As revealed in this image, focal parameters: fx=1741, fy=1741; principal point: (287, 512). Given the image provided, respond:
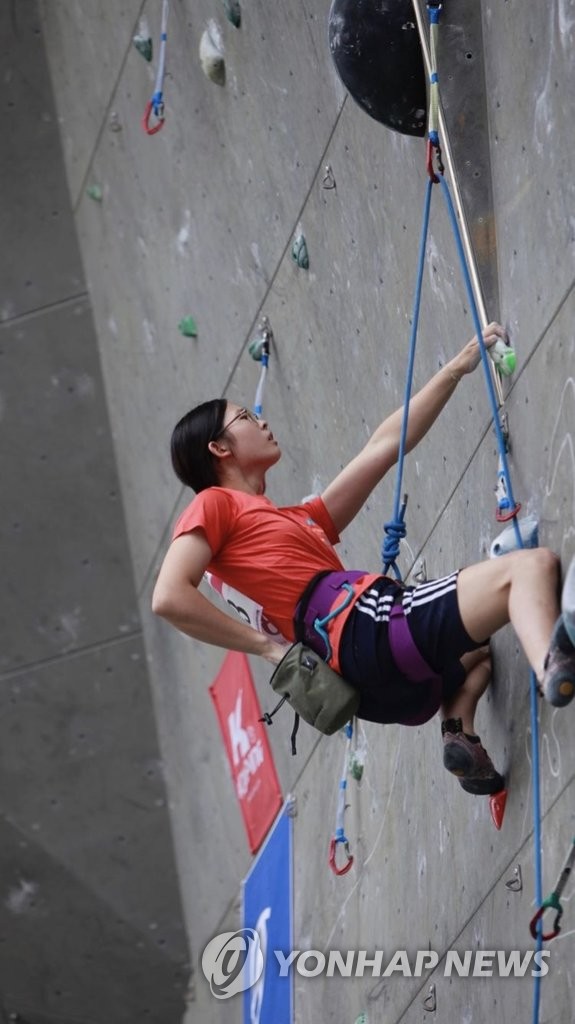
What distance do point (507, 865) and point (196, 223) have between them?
2.62 metres

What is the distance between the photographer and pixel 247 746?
5.59 metres

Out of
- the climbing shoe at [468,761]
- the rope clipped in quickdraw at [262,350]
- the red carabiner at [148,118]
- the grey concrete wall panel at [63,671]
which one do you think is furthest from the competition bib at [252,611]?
the grey concrete wall panel at [63,671]

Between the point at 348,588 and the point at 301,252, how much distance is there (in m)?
1.59

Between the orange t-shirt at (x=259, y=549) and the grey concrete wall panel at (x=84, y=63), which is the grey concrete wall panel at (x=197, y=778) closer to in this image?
the grey concrete wall panel at (x=84, y=63)

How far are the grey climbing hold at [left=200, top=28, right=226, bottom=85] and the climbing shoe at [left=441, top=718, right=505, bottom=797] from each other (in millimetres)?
2274

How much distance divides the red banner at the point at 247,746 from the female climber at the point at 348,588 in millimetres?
2006

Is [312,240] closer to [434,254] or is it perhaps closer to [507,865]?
[434,254]

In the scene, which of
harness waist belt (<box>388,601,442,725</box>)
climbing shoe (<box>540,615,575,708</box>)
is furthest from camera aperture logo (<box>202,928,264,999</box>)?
climbing shoe (<box>540,615,575,708</box>)

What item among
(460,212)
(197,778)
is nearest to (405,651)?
(460,212)

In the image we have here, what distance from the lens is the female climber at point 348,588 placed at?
3.01m

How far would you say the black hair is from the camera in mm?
3432

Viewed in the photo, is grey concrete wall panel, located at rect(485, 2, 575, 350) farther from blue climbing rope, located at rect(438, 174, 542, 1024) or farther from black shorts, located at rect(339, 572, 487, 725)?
black shorts, located at rect(339, 572, 487, 725)

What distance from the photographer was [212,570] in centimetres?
330

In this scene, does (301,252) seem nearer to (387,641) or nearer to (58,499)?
(387,641)
